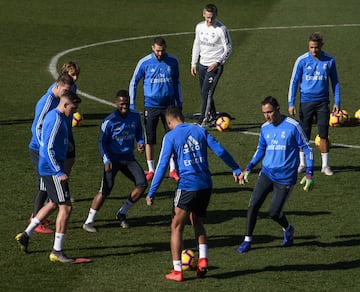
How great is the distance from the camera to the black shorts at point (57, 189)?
16.2 metres

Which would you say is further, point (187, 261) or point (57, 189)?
point (57, 189)

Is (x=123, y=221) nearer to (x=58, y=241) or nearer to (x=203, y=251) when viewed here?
(x=58, y=241)

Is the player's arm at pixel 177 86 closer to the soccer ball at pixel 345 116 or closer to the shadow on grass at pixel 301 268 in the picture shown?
the soccer ball at pixel 345 116

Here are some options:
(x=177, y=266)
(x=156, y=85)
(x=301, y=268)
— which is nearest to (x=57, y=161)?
(x=177, y=266)

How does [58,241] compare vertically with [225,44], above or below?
below

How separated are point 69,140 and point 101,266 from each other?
290 cm

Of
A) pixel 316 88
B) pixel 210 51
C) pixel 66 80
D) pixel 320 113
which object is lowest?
pixel 320 113

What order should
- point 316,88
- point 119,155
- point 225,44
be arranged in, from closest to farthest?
point 119,155 < point 316,88 < point 225,44

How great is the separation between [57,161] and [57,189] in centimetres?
45

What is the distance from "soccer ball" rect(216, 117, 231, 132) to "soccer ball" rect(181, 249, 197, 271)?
9.16m

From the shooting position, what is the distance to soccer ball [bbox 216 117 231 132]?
24875 millimetres

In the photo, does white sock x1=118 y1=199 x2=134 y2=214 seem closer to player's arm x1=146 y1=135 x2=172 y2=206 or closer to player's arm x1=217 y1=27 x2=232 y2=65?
player's arm x1=146 y1=135 x2=172 y2=206

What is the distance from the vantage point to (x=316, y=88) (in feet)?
69.8

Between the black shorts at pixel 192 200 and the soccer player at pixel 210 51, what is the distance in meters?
9.62
